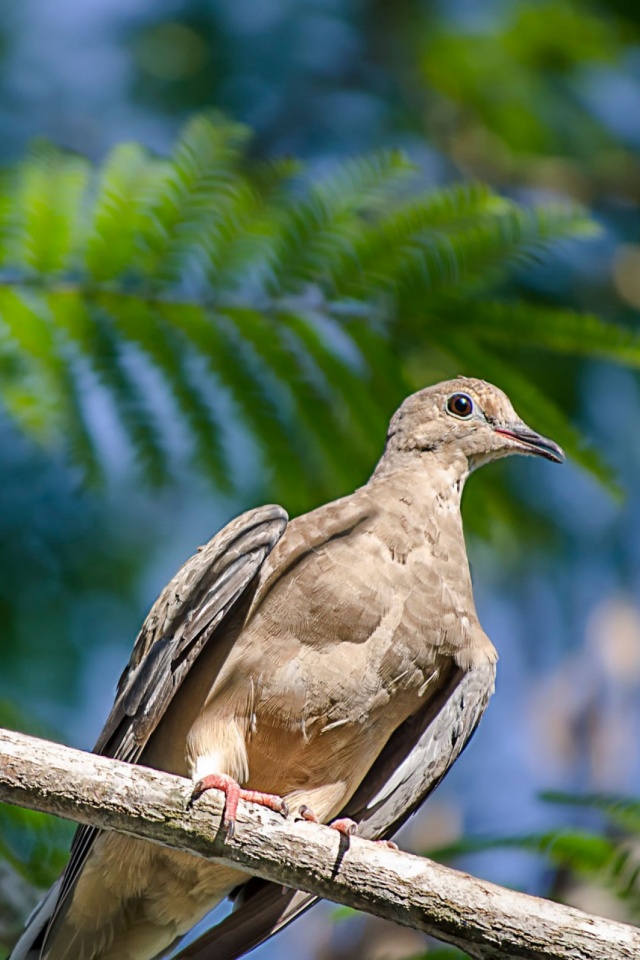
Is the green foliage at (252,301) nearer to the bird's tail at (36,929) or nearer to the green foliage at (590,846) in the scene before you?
the green foliage at (590,846)

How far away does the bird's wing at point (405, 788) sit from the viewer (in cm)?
443

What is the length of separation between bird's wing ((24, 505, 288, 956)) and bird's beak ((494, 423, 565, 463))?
118 cm

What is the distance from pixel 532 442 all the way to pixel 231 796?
198 cm

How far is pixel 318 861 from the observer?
358cm

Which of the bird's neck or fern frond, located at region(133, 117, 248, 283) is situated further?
the bird's neck

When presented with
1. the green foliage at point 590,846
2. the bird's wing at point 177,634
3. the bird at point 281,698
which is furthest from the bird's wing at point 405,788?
the bird's wing at point 177,634

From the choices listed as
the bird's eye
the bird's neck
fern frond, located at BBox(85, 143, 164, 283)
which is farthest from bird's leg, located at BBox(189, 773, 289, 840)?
fern frond, located at BBox(85, 143, 164, 283)

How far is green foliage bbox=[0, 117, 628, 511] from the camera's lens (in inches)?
175

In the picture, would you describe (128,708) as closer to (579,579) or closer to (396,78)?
(579,579)

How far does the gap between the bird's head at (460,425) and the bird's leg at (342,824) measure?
155 cm

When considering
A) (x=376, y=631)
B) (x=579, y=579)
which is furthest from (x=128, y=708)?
(x=579, y=579)

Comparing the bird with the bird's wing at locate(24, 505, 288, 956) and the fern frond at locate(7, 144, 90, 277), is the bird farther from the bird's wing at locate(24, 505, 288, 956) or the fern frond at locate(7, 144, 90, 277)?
the fern frond at locate(7, 144, 90, 277)

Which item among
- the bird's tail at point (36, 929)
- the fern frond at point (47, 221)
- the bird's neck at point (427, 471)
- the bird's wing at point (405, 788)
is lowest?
the bird's tail at point (36, 929)

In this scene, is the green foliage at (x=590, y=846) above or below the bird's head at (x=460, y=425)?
below
